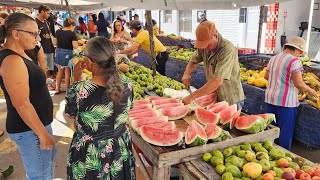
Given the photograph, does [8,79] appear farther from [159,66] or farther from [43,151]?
[159,66]

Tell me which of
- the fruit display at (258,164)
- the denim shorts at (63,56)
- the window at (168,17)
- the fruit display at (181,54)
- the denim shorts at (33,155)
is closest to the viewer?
the fruit display at (258,164)

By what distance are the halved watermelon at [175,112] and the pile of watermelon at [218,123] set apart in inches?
5.0

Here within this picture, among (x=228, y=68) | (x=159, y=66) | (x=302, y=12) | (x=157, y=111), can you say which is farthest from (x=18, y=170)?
(x=302, y=12)

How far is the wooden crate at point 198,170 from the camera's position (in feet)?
6.29

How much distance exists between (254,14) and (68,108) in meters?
15.2

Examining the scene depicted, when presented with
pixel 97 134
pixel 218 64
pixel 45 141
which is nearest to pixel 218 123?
pixel 218 64

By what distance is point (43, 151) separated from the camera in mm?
2449

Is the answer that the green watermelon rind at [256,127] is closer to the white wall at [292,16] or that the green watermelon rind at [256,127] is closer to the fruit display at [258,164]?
the fruit display at [258,164]

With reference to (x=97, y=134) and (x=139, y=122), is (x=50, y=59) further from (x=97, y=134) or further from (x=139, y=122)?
(x=97, y=134)

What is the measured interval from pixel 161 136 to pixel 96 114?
0.58 m

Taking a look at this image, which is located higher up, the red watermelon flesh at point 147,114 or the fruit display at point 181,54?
the fruit display at point 181,54

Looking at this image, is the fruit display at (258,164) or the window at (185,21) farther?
the window at (185,21)

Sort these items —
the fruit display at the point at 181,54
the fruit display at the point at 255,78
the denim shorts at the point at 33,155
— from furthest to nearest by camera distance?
1. the fruit display at the point at 181,54
2. the fruit display at the point at 255,78
3. the denim shorts at the point at 33,155

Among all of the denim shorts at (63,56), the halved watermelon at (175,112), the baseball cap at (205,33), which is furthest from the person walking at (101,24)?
the halved watermelon at (175,112)
